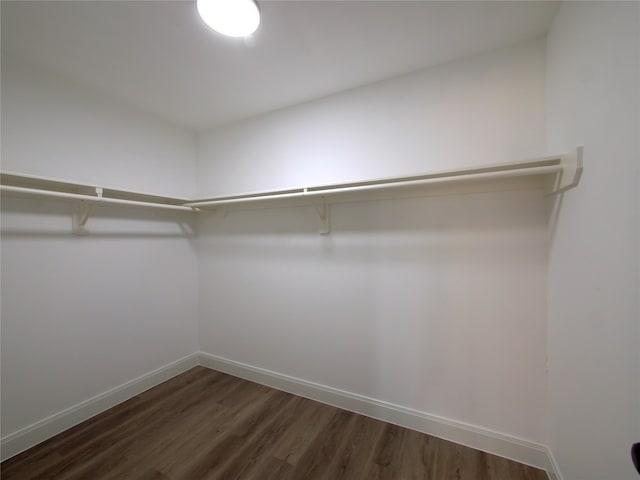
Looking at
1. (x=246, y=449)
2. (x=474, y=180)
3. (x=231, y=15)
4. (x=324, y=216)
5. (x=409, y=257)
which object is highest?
(x=231, y=15)

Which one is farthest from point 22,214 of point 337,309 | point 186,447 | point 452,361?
point 452,361

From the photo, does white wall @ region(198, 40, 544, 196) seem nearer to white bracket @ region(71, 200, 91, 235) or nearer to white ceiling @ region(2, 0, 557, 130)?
white ceiling @ region(2, 0, 557, 130)

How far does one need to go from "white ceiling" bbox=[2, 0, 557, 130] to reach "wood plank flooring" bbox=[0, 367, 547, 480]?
2441 millimetres

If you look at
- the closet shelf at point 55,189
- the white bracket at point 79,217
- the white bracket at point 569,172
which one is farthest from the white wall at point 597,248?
the white bracket at point 79,217

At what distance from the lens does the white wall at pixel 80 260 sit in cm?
157

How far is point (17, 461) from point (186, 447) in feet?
3.10

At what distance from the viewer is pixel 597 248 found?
931 millimetres

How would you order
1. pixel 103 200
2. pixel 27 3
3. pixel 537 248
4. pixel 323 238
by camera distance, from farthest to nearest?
pixel 323 238, pixel 103 200, pixel 537 248, pixel 27 3

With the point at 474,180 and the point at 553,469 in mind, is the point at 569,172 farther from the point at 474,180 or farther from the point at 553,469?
the point at 553,469

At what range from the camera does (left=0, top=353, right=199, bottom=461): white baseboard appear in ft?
5.05

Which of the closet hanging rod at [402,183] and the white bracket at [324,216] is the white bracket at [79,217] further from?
the white bracket at [324,216]

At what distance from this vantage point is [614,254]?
840 mm

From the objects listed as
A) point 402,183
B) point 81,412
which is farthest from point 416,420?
point 81,412

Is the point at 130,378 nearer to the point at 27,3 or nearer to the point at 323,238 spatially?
the point at 323,238
